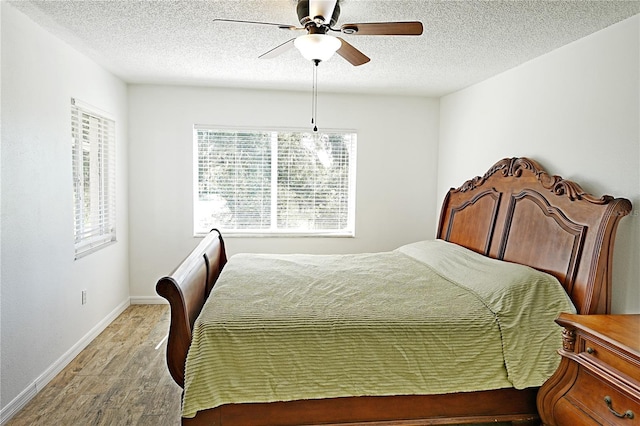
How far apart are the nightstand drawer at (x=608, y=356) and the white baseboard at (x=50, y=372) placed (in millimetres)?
3049

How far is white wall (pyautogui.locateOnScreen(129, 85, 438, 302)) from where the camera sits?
14.9ft

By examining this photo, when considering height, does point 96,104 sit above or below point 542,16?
below

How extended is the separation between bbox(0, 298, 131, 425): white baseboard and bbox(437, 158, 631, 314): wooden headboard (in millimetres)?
3252

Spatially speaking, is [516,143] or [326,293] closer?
[326,293]

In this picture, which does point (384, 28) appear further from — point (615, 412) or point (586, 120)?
point (615, 412)

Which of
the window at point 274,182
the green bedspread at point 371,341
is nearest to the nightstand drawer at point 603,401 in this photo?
the green bedspread at point 371,341

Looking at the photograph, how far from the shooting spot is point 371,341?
84.4 inches

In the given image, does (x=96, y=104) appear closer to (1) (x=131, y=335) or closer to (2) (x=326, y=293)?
(1) (x=131, y=335)

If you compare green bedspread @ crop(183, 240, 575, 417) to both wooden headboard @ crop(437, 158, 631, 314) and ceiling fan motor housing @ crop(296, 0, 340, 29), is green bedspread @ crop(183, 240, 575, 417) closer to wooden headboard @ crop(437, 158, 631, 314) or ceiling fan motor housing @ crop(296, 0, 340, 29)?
wooden headboard @ crop(437, 158, 631, 314)

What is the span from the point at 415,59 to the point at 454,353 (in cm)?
227

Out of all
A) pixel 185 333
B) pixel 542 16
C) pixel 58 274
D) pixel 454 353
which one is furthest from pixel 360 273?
pixel 58 274

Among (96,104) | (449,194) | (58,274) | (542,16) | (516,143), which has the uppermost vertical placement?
(542,16)

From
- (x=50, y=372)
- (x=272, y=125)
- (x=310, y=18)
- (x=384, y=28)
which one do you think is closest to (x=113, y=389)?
(x=50, y=372)

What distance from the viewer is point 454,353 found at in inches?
86.1
